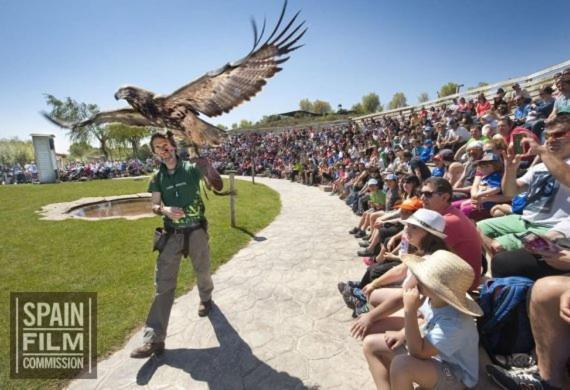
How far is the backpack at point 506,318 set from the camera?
7.25 feet

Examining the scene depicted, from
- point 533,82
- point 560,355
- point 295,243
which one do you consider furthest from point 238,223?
point 533,82

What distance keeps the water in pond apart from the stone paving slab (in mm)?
6730

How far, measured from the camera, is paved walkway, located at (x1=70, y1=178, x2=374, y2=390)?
8.97 ft

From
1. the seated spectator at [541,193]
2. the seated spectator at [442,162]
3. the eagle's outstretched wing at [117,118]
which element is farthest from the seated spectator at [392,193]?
the eagle's outstretched wing at [117,118]

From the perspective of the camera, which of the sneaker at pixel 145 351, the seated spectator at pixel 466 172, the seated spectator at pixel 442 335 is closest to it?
the seated spectator at pixel 442 335

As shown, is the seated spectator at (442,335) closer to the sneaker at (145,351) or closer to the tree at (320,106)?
the sneaker at (145,351)

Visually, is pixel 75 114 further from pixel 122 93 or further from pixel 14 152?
pixel 14 152

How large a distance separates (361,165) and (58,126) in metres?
10.5

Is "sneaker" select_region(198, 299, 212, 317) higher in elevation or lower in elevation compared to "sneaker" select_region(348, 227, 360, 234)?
lower

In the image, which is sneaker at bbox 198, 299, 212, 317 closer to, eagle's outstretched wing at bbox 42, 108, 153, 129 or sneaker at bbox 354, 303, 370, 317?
sneaker at bbox 354, 303, 370, 317

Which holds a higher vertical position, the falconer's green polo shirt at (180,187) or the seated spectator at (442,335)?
the falconer's green polo shirt at (180,187)


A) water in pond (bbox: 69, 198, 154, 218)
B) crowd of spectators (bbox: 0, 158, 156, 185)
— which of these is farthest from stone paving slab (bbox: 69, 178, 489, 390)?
crowd of spectators (bbox: 0, 158, 156, 185)

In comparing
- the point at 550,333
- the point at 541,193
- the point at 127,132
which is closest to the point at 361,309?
the point at 550,333

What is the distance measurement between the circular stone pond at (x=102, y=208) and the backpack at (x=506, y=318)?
8933 mm
